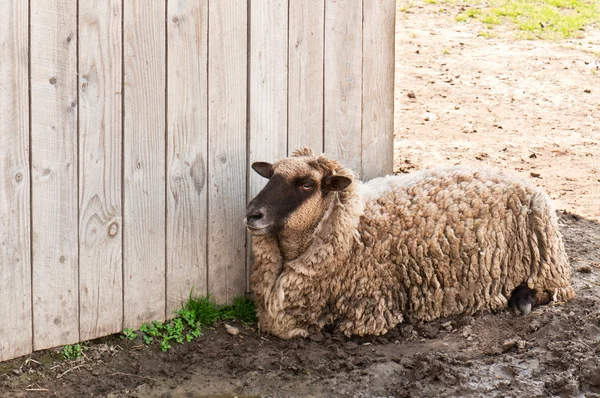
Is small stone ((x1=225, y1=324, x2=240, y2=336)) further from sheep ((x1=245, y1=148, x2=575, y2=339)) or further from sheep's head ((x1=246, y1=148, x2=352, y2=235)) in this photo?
sheep's head ((x1=246, y1=148, x2=352, y2=235))

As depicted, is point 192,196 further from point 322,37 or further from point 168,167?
point 322,37

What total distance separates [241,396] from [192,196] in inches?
55.3

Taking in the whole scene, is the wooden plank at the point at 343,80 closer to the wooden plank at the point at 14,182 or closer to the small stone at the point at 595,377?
the wooden plank at the point at 14,182

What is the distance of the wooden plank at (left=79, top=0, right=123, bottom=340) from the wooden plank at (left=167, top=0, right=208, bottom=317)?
0.39 meters

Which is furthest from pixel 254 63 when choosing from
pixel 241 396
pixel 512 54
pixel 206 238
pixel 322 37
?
pixel 512 54

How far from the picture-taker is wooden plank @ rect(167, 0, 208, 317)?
17.8ft

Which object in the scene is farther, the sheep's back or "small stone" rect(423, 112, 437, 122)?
"small stone" rect(423, 112, 437, 122)

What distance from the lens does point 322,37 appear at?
6195mm

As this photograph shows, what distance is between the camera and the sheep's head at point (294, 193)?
544 cm

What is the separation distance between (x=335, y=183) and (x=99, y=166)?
1503 mm

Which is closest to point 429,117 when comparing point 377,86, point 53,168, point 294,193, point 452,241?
point 377,86

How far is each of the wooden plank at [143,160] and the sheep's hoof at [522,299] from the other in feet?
7.74

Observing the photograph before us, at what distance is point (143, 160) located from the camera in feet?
17.5

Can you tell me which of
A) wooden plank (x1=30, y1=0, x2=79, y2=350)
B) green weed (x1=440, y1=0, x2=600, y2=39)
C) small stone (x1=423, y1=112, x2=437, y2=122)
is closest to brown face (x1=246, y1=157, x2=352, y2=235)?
wooden plank (x1=30, y1=0, x2=79, y2=350)
